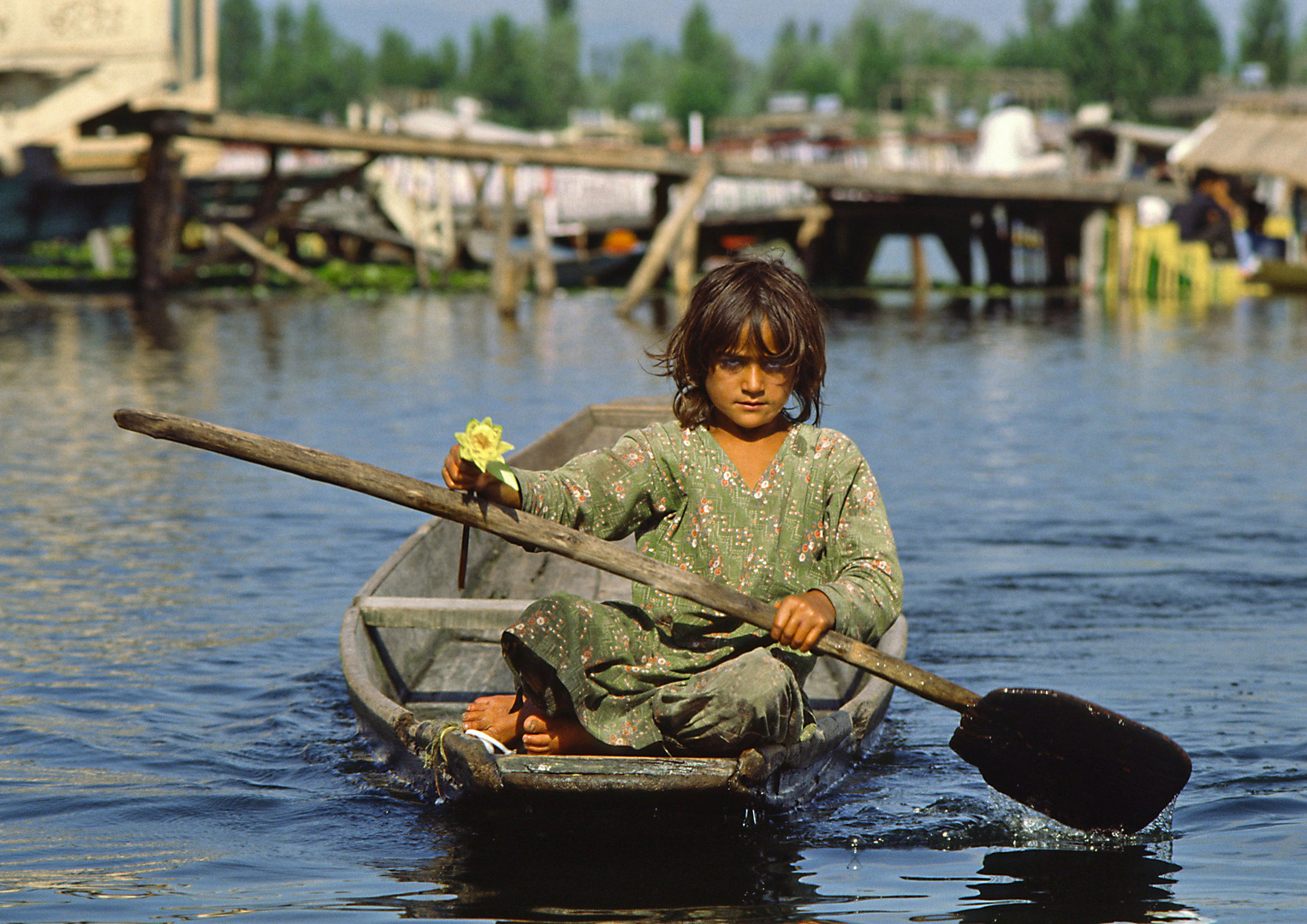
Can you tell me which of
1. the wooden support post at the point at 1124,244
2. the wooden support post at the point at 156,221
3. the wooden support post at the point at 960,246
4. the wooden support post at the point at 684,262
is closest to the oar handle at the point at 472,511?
the wooden support post at the point at 156,221

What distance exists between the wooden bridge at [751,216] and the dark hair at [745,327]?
15.6 metres

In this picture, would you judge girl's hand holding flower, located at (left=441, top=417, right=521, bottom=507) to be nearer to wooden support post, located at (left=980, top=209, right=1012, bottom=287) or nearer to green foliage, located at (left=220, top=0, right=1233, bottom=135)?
wooden support post, located at (left=980, top=209, right=1012, bottom=287)

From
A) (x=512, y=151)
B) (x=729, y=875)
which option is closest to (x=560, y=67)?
(x=512, y=151)

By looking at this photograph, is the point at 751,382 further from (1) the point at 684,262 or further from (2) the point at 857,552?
(1) the point at 684,262

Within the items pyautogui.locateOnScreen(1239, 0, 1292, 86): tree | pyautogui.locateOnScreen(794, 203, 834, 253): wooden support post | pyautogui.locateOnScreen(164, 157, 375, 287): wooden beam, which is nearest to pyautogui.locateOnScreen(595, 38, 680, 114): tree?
pyautogui.locateOnScreen(1239, 0, 1292, 86): tree

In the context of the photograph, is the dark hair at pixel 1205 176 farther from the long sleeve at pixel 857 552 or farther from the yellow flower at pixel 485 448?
the yellow flower at pixel 485 448

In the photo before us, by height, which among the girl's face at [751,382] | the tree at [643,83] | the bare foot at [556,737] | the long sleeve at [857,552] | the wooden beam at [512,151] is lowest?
the bare foot at [556,737]

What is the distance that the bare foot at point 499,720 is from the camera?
3785 millimetres

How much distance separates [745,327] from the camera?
12.0ft

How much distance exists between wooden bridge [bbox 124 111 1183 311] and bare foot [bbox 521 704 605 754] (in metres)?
15.9

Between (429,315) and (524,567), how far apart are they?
15051 millimetres

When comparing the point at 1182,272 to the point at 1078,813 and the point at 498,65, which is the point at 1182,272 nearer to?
the point at 1078,813

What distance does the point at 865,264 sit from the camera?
28688mm

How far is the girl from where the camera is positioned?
358 centimetres
